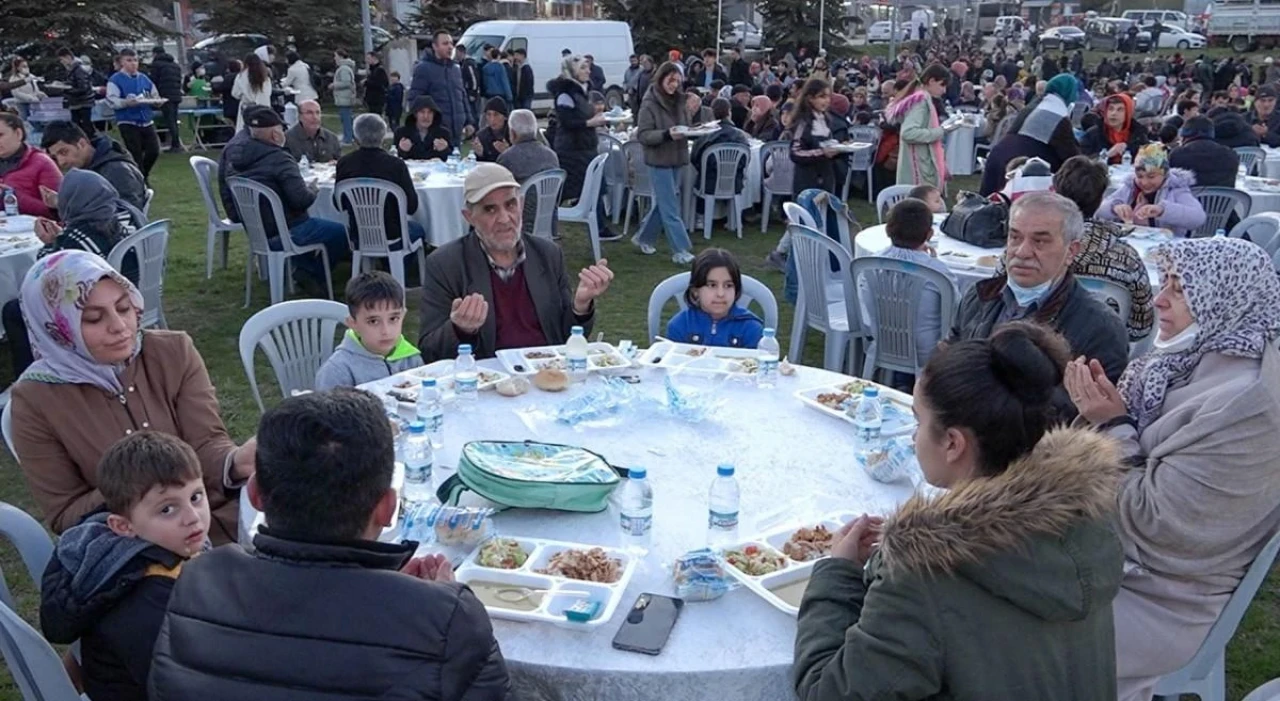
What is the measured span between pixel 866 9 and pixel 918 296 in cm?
4890

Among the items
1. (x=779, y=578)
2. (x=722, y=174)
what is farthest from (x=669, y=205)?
(x=779, y=578)

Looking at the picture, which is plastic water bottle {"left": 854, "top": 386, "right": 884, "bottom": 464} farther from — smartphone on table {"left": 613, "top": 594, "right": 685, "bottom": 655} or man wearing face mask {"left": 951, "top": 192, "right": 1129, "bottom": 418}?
smartphone on table {"left": 613, "top": 594, "right": 685, "bottom": 655}

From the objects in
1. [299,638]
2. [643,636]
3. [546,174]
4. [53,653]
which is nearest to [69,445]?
[53,653]

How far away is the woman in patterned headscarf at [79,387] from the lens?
2.77m

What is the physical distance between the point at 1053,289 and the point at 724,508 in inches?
68.4

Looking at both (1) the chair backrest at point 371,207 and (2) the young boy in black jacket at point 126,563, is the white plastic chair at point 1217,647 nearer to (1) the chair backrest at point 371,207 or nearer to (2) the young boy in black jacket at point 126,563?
(2) the young boy in black jacket at point 126,563

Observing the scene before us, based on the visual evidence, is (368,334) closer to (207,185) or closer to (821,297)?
(821,297)

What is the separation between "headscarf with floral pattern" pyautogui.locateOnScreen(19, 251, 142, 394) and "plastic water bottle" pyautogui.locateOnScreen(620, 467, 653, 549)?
160 cm

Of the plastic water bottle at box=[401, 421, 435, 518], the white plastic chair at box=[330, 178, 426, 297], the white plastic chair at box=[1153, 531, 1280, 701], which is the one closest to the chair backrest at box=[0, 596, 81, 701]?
the plastic water bottle at box=[401, 421, 435, 518]

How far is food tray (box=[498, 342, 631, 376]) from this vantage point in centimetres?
361

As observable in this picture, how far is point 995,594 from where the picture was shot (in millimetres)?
1656

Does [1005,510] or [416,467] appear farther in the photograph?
[416,467]

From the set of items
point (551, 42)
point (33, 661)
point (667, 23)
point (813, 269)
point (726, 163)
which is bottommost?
point (33, 661)

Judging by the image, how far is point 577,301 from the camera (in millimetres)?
4102
